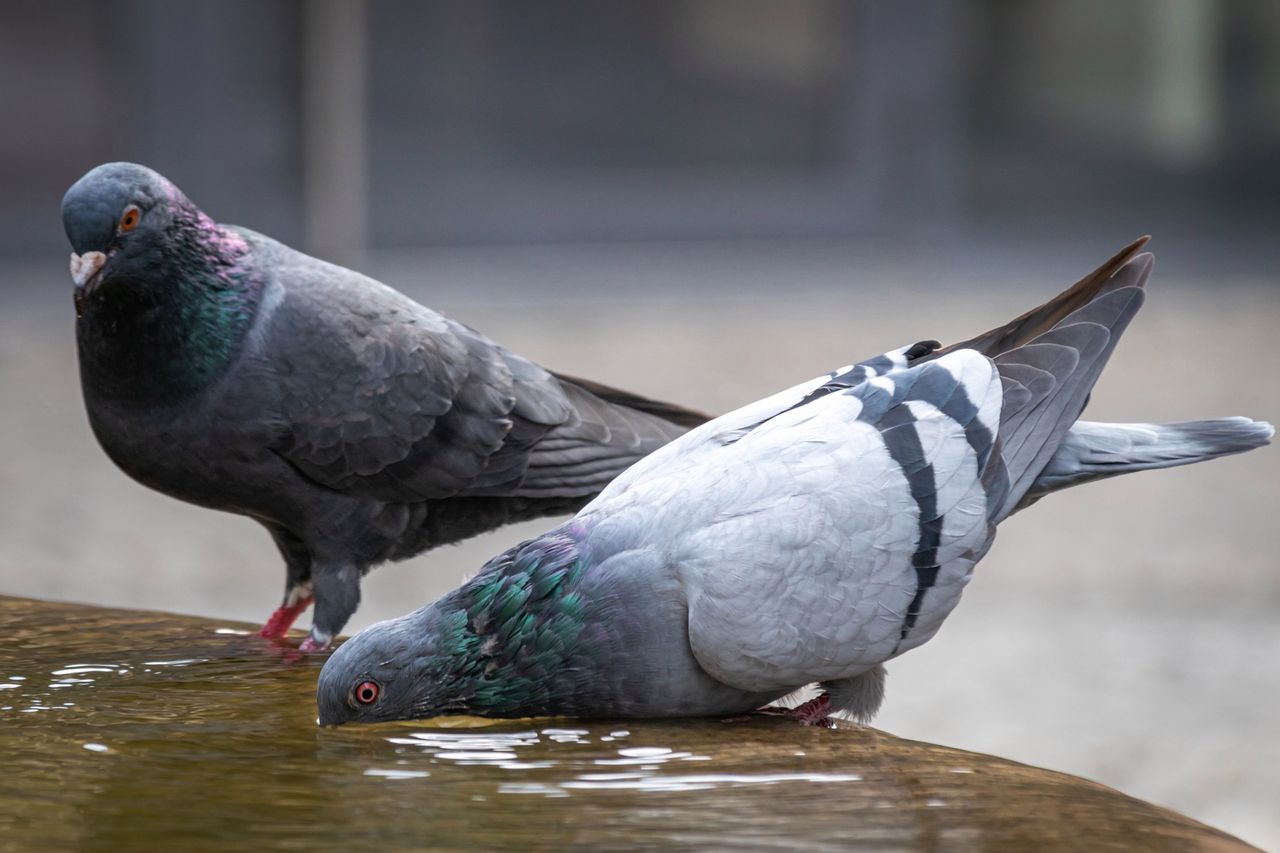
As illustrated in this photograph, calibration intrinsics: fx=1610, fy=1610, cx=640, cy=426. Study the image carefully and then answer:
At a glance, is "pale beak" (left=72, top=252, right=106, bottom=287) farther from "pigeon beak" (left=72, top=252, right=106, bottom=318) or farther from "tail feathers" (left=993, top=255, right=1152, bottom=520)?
"tail feathers" (left=993, top=255, right=1152, bottom=520)

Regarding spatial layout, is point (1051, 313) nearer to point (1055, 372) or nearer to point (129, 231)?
point (1055, 372)

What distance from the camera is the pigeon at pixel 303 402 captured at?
10.3 ft

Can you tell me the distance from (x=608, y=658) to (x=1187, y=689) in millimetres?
4410

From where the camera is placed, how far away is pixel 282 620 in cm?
352

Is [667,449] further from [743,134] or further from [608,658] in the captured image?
[743,134]

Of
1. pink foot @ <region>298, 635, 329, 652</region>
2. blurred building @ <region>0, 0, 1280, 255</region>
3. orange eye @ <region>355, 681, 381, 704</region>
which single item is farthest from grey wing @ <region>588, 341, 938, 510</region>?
blurred building @ <region>0, 0, 1280, 255</region>

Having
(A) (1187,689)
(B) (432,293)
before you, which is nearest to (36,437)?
(B) (432,293)

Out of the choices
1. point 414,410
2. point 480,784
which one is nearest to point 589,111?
point 414,410

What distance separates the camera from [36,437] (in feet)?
24.1

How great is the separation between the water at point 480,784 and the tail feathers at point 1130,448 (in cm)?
64

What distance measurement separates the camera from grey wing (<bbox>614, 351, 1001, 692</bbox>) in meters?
2.54

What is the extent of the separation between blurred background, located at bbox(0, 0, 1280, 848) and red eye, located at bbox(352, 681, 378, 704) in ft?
15.3

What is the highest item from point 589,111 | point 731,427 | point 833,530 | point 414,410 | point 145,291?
point 589,111

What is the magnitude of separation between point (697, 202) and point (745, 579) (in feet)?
17.7
